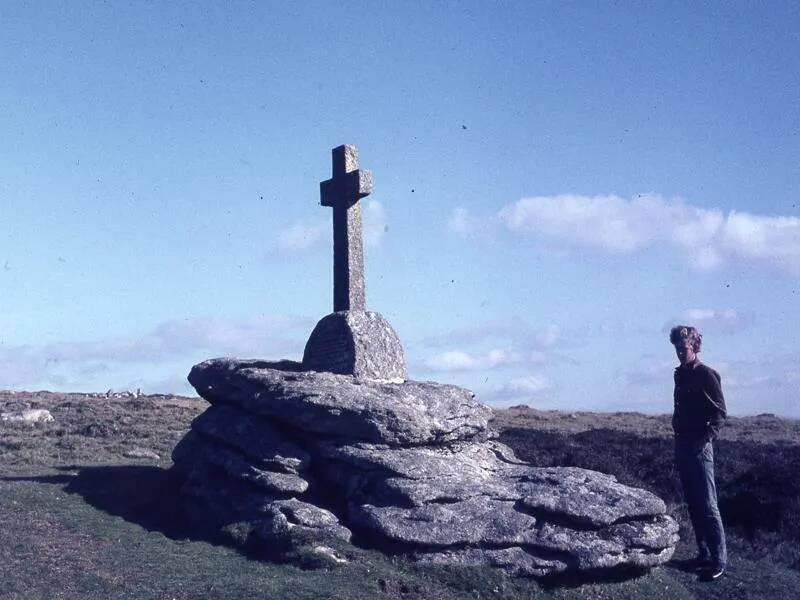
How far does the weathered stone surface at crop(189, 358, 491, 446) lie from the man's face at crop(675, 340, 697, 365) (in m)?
4.30

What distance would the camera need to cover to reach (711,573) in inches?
457

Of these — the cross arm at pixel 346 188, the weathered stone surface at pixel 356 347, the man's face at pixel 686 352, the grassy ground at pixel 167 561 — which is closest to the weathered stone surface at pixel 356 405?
the weathered stone surface at pixel 356 347

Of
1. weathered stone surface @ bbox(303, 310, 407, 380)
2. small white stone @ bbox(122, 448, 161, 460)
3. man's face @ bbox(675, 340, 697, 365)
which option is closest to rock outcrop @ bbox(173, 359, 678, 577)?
weathered stone surface @ bbox(303, 310, 407, 380)

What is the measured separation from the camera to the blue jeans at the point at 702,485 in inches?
433

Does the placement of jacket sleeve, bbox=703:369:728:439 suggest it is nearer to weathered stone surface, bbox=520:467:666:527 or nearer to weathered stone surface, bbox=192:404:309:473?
weathered stone surface, bbox=520:467:666:527

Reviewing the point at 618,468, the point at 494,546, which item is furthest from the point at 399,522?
the point at 618,468

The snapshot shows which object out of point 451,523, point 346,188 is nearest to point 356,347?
point 346,188

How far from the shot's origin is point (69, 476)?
16.4m

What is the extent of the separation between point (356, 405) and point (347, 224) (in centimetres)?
418

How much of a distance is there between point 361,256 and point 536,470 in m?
5.24

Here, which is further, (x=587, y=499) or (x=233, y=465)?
(x=233, y=465)

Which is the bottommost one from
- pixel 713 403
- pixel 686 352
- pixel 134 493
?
pixel 134 493

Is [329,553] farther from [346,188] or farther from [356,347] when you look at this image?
[346,188]

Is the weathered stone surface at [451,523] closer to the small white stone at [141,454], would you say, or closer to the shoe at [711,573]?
the shoe at [711,573]
